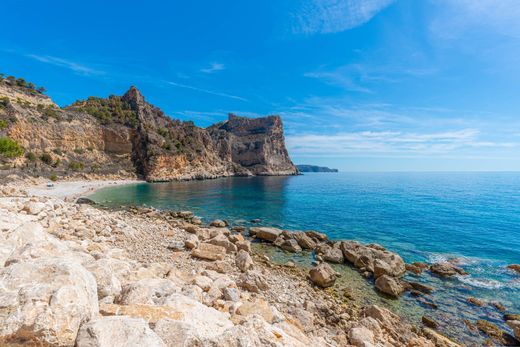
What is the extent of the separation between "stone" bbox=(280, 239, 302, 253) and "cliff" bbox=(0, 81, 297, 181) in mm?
53250

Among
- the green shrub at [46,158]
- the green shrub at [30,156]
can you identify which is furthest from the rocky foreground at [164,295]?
the green shrub at [46,158]

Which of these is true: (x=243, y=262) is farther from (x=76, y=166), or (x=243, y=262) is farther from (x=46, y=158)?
(x=76, y=166)

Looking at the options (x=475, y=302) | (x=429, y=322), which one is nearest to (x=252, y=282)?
(x=429, y=322)

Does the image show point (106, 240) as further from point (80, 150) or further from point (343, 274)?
point (80, 150)

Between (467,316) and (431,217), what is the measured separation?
22.5 m

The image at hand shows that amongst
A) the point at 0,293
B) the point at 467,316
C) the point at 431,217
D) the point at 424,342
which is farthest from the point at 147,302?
the point at 431,217

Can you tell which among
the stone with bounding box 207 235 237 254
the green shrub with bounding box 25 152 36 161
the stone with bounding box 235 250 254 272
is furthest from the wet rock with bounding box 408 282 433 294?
the green shrub with bounding box 25 152 36 161

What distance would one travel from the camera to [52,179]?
52781 millimetres

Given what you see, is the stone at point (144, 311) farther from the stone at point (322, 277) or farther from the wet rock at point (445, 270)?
the wet rock at point (445, 270)

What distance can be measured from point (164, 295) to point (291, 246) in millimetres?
13093

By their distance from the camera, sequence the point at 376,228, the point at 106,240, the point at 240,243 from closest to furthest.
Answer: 1. the point at 106,240
2. the point at 240,243
3. the point at 376,228

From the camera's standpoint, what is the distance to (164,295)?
5266 mm

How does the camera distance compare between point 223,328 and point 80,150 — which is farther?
point 80,150

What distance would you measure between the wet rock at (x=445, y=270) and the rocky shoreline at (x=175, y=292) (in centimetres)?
12
